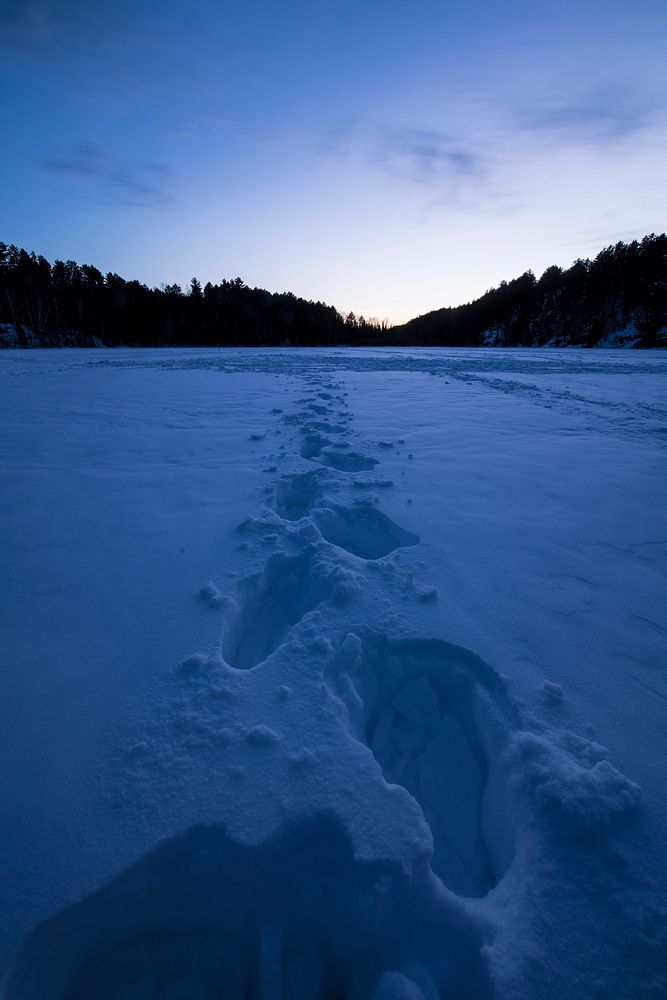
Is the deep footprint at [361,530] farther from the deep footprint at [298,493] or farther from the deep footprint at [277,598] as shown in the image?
the deep footprint at [277,598]

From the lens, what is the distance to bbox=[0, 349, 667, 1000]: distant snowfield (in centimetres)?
108

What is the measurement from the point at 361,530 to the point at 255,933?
2.34 meters

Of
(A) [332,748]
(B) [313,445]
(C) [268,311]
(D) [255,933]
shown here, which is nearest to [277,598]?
(A) [332,748]

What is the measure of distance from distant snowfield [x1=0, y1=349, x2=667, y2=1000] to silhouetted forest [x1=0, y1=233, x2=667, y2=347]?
154ft

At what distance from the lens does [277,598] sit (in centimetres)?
248

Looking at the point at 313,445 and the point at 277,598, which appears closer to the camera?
the point at 277,598

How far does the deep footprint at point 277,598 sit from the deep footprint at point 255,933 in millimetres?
880

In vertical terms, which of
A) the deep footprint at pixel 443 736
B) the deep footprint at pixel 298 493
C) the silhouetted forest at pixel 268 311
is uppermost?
the silhouetted forest at pixel 268 311

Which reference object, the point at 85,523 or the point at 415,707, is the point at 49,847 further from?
the point at 85,523

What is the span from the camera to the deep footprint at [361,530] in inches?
120

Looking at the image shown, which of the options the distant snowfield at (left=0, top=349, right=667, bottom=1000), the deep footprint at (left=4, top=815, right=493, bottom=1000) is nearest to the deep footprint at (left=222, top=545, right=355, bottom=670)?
the distant snowfield at (left=0, top=349, right=667, bottom=1000)

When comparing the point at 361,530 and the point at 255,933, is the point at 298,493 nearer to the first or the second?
the point at 361,530

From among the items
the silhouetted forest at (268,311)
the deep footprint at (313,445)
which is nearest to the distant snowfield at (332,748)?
the deep footprint at (313,445)

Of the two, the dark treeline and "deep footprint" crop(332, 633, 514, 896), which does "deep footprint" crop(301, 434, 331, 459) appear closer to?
"deep footprint" crop(332, 633, 514, 896)
